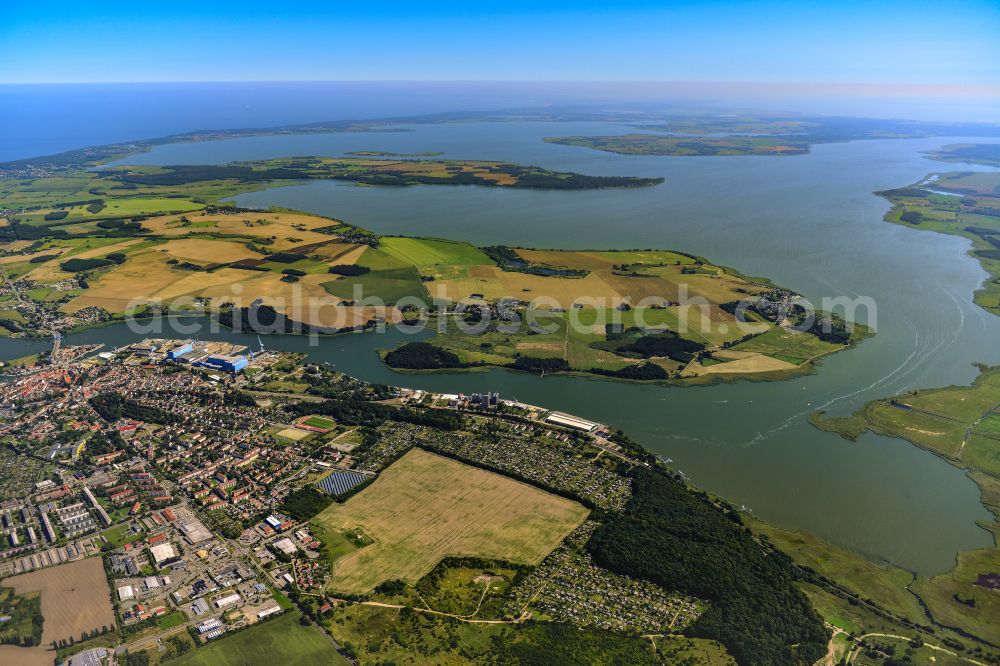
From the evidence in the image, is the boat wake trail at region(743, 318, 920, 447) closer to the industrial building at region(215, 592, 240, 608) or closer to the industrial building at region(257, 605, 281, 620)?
the industrial building at region(257, 605, 281, 620)

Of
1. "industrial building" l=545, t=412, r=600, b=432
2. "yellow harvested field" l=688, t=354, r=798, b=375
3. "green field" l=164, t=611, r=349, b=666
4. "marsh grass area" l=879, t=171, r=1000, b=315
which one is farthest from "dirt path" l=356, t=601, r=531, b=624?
"marsh grass area" l=879, t=171, r=1000, b=315

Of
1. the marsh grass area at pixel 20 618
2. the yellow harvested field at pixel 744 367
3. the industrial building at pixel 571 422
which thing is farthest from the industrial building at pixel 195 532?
the yellow harvested field at pixel 744 367

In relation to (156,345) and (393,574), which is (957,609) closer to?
(393,574)

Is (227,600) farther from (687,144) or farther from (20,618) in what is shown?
(687,144)

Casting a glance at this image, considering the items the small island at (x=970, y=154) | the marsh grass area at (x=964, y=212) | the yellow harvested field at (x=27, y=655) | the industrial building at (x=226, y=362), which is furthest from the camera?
the small island at (x=970, y=154)

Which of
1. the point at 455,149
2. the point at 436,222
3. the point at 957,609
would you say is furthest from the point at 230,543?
the point at 455,149

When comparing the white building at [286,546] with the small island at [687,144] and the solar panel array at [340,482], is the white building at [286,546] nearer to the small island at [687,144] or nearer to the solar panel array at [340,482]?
the solar panel array at [340,482]
